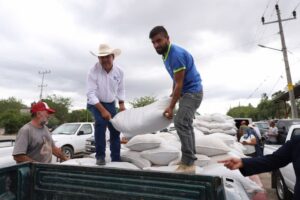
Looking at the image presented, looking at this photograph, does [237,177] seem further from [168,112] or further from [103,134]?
[103,134]

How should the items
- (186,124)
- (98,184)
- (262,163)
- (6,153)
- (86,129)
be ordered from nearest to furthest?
(98,184)
(262,163)
(186,124)
(6,153)
(86,129)

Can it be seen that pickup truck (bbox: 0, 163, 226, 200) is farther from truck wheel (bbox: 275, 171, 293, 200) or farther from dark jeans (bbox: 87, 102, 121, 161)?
truck wheel (bbox: 275, 171, 293, 200)

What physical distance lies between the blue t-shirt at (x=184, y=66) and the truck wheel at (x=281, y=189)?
339cm

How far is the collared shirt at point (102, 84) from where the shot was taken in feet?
11.5

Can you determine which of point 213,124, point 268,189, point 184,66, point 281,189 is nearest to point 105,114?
point 184,66

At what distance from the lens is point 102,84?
3.61 metres

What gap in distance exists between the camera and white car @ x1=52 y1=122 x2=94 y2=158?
468 inches

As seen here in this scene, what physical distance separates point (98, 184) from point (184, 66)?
5.75 ft

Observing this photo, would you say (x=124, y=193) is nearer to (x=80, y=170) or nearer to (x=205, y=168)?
(x=80, y=170)

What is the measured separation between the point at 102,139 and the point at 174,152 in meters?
0.83

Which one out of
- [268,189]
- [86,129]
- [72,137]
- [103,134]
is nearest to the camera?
[103,134]

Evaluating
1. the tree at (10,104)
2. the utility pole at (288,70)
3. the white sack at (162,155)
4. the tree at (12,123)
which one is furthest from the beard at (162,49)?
the tree at (10,104)

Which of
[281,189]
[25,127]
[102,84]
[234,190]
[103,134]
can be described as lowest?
[281,189]

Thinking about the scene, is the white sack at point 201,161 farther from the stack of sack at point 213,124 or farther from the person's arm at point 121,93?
the stack of sack at point 213,124
